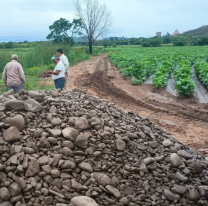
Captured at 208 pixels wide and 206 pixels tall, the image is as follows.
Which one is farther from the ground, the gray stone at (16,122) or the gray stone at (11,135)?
the gray stone at (16,122)

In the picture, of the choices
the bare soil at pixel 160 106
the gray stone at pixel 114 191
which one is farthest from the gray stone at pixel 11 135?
the bare soil at pixel 160 106

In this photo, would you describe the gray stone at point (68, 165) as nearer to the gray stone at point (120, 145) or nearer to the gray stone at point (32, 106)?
the gray stone at point (120, 145)

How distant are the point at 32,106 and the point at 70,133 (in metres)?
0.82

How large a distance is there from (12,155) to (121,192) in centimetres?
149

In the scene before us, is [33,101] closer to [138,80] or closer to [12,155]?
[12,155]

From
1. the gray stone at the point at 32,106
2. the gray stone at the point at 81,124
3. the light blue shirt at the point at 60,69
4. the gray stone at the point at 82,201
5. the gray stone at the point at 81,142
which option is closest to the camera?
the gray stone at the point at 82,201

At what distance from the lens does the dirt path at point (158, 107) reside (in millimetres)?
6100

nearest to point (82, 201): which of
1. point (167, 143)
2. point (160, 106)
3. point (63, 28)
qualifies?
point (167, 143)

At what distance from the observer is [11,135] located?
3.32 m

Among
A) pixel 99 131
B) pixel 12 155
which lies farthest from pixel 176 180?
pixel 12 155

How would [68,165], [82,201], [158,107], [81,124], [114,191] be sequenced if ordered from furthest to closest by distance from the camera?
[158,107]
[81,124]
[68,165]
[114,191]
[82,201]

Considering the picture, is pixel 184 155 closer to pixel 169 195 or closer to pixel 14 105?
pixel 169 195

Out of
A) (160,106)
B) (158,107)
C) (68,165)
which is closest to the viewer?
(68,165)

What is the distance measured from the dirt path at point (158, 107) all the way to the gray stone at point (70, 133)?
302 cm
